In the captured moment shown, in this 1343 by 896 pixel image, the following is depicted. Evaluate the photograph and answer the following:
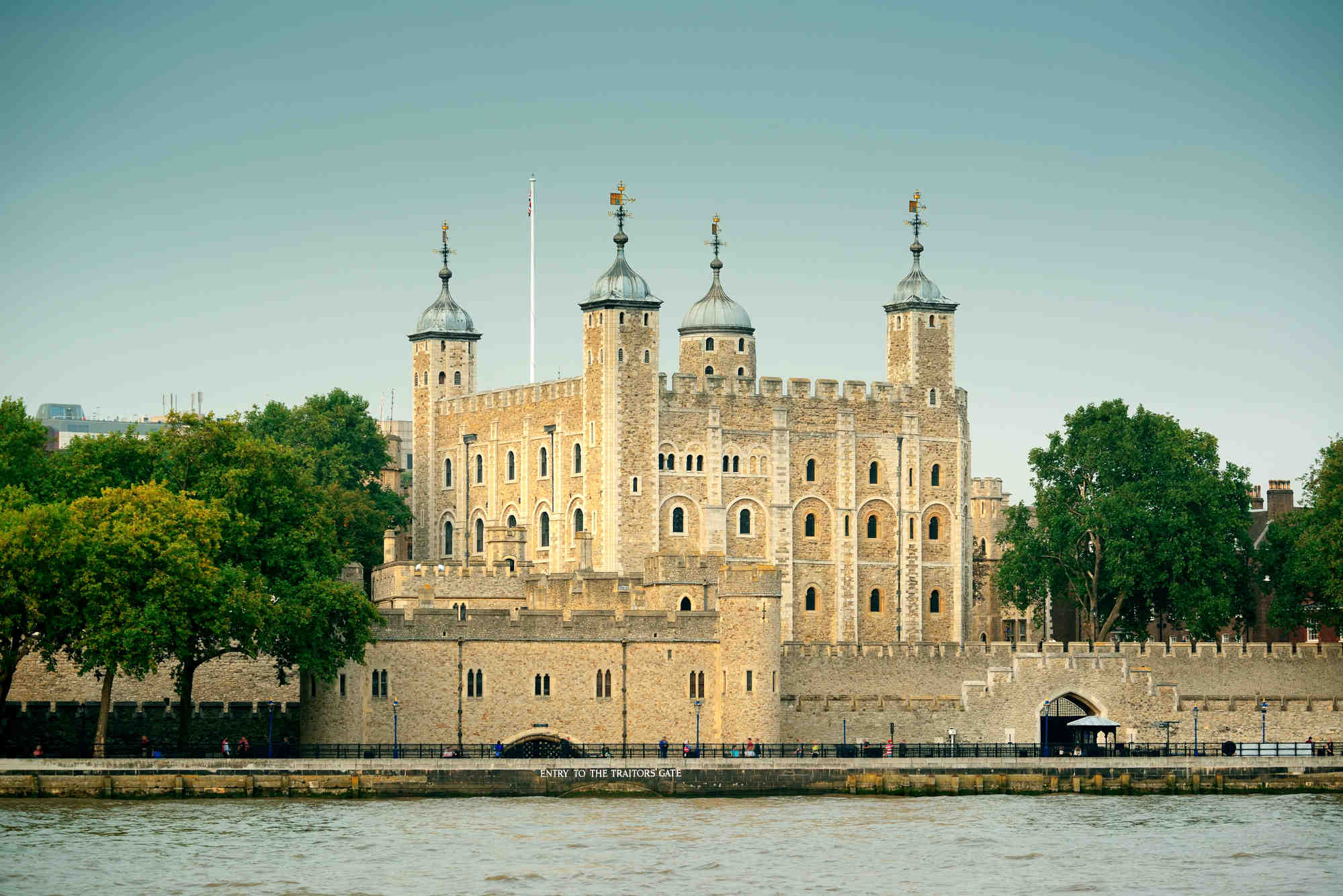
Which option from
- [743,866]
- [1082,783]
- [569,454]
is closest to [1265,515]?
[569,454]

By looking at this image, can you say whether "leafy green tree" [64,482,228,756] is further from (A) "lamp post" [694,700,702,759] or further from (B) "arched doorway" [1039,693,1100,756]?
(B) "arched doorway" [1039,693,1100,756]

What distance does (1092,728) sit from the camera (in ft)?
263

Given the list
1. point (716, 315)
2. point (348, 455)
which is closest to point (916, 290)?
point (716, 315)

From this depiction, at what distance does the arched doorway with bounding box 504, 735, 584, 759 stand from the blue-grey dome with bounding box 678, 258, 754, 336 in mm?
35677

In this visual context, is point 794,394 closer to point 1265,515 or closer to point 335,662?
point 1265,515

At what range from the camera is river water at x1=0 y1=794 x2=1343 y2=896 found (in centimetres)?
5856

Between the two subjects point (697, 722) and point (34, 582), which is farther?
point (697, 722)

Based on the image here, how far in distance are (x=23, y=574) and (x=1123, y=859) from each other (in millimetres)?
27540

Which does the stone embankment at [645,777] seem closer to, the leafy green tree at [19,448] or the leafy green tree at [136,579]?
the leafy green tree at [136,579]

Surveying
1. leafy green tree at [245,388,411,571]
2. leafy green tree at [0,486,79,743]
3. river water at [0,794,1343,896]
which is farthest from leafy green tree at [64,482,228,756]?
leafy green tree at [245,388,411,571]

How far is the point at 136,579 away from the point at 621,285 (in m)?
32.9

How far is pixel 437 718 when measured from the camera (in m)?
74.0

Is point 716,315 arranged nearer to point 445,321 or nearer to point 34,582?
point 445,321

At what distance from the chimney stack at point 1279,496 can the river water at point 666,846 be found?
36897mm
